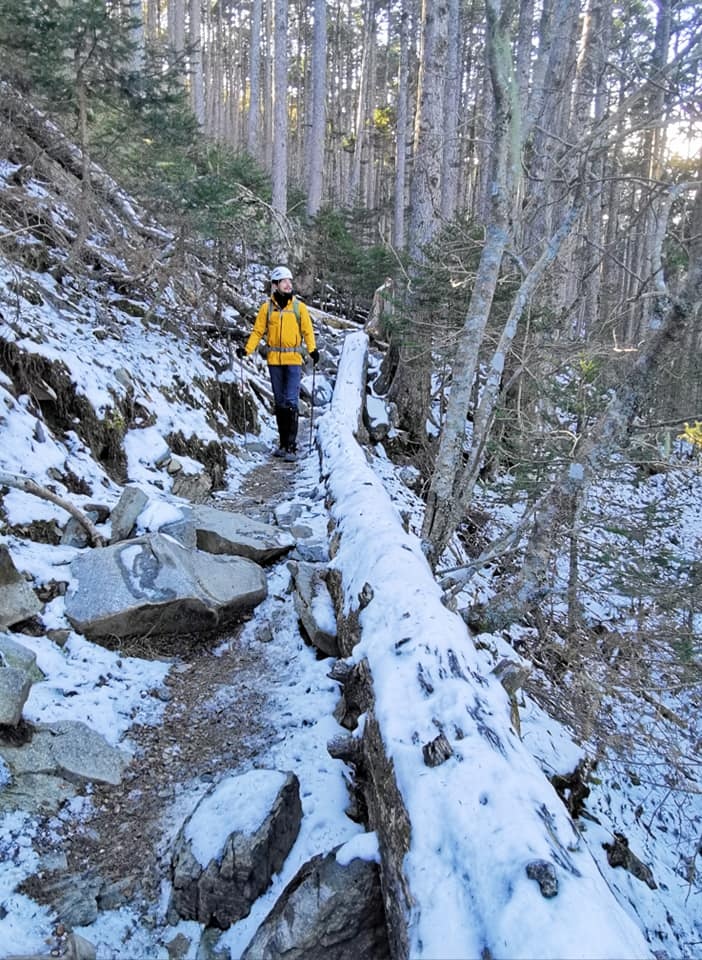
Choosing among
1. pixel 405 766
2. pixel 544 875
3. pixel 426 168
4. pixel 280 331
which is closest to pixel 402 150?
pixel 426 168

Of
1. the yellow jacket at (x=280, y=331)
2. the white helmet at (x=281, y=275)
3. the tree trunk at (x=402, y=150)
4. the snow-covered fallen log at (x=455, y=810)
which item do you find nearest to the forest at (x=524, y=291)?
the snow-covered fallen log at (x=455, y=810)

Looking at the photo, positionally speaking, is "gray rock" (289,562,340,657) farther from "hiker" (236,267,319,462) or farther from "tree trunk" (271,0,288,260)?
"tree trunk" (271,0,288,260)

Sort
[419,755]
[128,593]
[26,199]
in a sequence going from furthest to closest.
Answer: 1. [26,199]
2. [128,593]
3. [419,755]

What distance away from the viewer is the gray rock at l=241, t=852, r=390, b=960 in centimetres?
193

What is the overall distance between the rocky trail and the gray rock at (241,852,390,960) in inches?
20.0

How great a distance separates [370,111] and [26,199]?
32.2 meters

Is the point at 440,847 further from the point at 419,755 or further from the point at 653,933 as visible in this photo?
the point at 653,933

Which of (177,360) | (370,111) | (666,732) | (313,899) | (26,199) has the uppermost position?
(370,111)

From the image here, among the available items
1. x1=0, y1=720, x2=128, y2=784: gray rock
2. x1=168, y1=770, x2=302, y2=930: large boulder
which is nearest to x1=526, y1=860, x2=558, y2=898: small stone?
x1=168, y1=770, x2=302, y2=930: large boulder

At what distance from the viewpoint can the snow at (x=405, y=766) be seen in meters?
1.76

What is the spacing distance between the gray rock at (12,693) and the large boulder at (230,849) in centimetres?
93

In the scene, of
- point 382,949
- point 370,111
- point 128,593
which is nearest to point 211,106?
point 370,111

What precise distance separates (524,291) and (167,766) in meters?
4.15

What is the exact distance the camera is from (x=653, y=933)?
3260 mm
